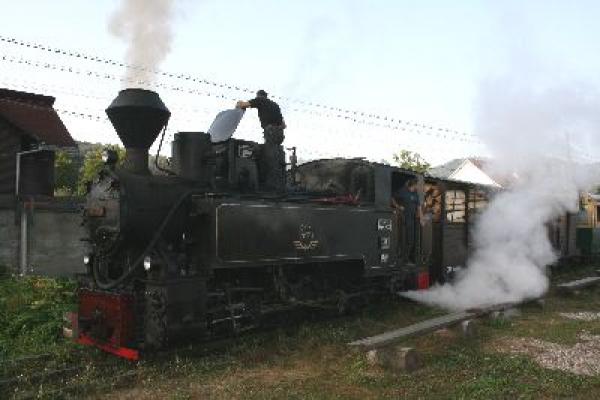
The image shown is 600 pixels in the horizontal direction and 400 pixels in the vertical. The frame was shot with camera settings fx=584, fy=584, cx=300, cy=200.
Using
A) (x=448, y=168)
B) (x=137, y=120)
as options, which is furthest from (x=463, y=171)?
(x=137, y=120)

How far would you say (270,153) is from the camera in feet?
26.8

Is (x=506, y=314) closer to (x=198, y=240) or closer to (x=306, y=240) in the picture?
(x=306, y=240)

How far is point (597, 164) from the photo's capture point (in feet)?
52.1

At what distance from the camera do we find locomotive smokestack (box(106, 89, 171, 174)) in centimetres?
683

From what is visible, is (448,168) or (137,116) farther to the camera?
(448,168)

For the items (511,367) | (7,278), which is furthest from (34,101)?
(511,367)

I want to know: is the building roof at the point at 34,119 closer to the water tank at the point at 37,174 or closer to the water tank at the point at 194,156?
the water tank at the point at 37,174

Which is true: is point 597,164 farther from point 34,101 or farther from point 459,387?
point 34,101

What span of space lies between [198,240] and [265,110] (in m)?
2.51

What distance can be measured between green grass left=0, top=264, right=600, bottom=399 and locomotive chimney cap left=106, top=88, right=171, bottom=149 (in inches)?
102

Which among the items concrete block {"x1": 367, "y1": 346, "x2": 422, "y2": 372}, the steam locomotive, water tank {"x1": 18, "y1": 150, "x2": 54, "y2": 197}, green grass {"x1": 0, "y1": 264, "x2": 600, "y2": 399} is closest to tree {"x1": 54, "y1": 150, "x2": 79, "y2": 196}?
water tank {"x1": 18, "y1": 150, "x2": 54, "y2": 197}

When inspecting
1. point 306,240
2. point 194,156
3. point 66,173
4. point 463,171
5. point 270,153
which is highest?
point 463,171

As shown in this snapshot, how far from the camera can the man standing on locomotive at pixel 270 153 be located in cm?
815

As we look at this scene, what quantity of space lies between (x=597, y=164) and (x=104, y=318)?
46.0ft
